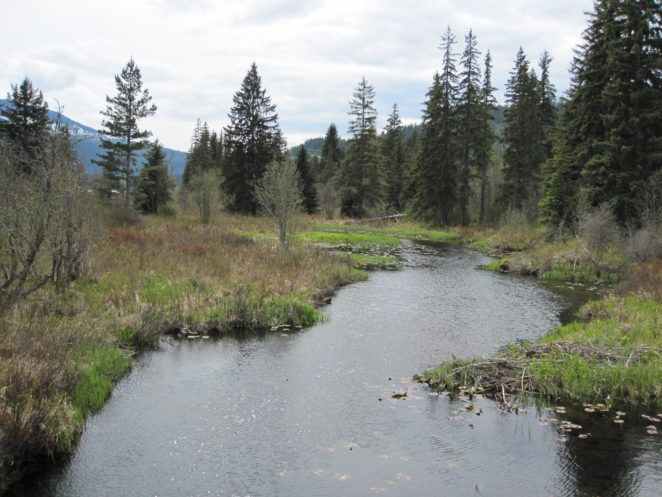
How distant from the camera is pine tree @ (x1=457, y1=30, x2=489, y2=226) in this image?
49.5 metres

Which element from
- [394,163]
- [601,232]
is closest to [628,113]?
[601,232]

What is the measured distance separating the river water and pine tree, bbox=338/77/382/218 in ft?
152

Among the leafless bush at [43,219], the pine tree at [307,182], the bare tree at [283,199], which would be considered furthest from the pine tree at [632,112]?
the pine tree at [307,182]

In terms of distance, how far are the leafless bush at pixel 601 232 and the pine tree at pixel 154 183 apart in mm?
32624

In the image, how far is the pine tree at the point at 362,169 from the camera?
59156 millimetres

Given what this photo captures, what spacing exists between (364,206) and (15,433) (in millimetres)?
54393

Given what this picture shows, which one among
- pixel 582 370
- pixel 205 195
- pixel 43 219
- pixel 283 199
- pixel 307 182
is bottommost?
pixel 582 370

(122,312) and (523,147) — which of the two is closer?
(122,312)

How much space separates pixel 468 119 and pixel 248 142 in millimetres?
21054

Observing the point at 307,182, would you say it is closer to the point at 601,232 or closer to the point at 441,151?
the point at 441,151

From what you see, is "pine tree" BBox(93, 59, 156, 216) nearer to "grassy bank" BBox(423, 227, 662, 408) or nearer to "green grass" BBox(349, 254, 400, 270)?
"green grass" BBox(349, 254, 400, 270)

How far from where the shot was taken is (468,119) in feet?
163

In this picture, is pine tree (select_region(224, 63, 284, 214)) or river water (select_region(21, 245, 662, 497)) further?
pine tree (select_region(224, 63, 284, 214))

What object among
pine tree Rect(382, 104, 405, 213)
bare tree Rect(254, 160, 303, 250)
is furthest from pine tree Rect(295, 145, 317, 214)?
bare tree Rect(254, 160, 303, 250)
